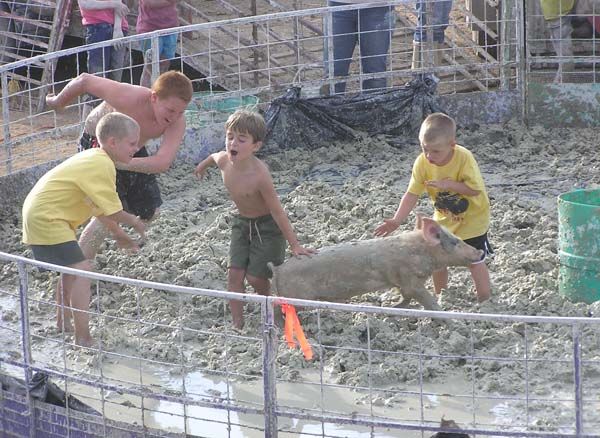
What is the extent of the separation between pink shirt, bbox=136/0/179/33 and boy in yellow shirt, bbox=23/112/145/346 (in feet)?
17.3

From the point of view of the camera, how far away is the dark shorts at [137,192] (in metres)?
8.24

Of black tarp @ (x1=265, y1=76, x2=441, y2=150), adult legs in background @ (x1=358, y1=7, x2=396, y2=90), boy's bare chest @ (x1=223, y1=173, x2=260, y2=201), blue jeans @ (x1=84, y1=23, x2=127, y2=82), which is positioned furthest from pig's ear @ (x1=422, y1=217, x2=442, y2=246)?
blue jeans @ (x1=84, y1=23, x2=127, y2=82)

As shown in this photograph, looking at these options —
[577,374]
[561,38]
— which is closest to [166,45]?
[561,38]

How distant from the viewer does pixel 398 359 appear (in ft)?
22.7

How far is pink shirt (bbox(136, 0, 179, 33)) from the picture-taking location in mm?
12180

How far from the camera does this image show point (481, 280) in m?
7.54

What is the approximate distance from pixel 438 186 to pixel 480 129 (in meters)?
4.17

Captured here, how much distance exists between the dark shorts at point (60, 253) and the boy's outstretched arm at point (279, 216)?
113 centimetres

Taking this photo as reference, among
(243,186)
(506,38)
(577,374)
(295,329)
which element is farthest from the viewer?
(506,38)

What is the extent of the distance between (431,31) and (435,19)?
0.52 metres

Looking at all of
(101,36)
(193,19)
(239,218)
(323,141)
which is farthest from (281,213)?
(193,19)

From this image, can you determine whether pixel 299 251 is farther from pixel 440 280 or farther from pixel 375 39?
pixel 375 39

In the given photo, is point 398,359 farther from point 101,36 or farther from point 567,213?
point 101,36

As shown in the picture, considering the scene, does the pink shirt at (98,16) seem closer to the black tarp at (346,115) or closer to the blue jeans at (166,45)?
the blue jeans at (166,45)
